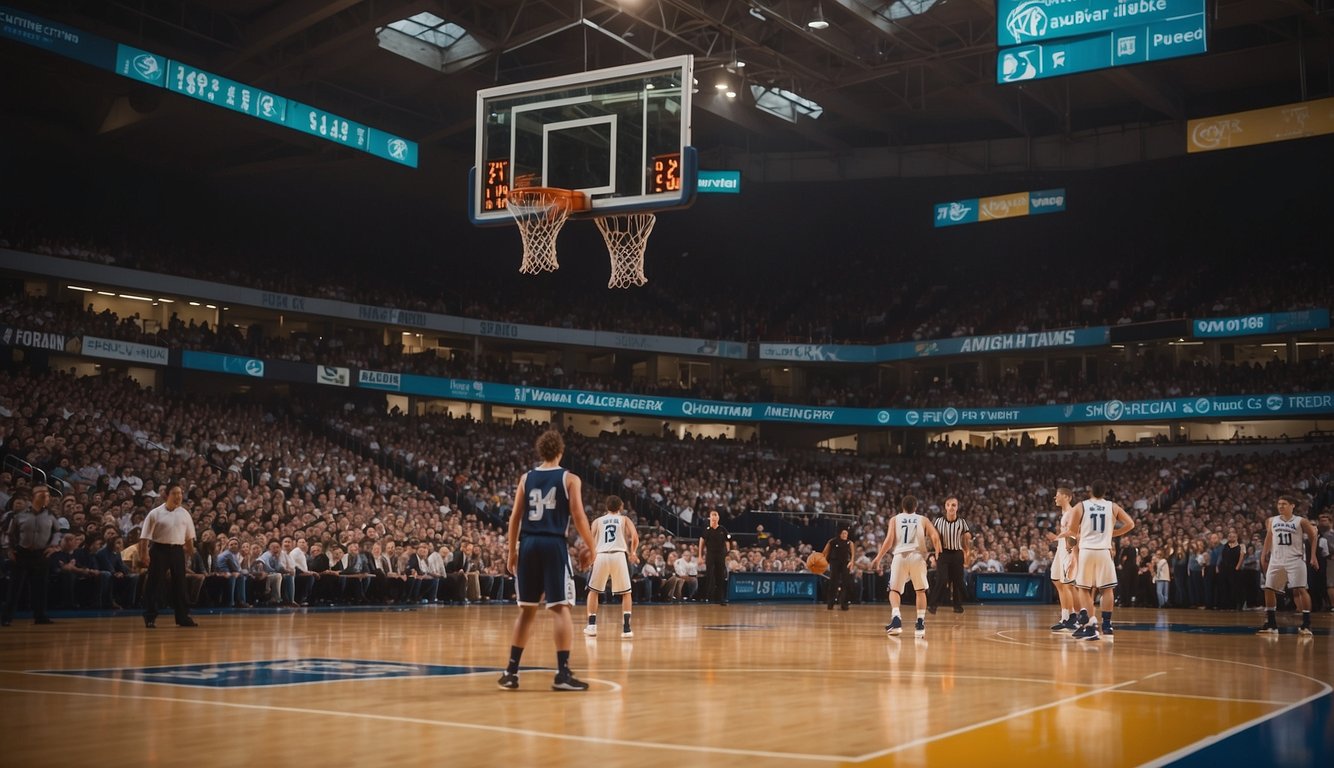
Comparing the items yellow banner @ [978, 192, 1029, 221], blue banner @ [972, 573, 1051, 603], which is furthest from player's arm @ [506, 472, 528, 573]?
yellow banner @ [978, 192, 1029, 221]

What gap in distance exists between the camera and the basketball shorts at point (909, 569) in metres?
16.9

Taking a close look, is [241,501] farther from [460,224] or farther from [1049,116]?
[1049,116]

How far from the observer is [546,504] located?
8953mm

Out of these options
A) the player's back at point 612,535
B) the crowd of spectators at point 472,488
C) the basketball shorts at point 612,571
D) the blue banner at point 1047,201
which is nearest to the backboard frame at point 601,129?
the player's back at point 612,535

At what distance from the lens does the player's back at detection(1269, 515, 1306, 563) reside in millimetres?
17719

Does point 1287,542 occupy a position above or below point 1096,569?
above

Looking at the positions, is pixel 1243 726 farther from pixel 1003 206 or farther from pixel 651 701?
pixel 1003 206

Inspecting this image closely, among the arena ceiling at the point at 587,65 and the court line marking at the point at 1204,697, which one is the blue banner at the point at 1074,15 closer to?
the arena ceiling at the point at 587,65

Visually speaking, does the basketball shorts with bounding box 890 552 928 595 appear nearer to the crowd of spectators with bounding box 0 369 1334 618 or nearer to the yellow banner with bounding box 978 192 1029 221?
the crowd of spectators with bounding box 0 369 1334 618

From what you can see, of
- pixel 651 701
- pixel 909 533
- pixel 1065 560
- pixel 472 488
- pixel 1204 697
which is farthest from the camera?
pixel 472 488

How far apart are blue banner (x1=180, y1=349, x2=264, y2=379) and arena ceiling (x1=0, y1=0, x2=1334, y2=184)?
6.41 meters

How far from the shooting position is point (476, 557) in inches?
1059

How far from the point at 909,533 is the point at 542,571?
29.8ft

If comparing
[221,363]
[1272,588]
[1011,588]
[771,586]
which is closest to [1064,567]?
[1272,588]
